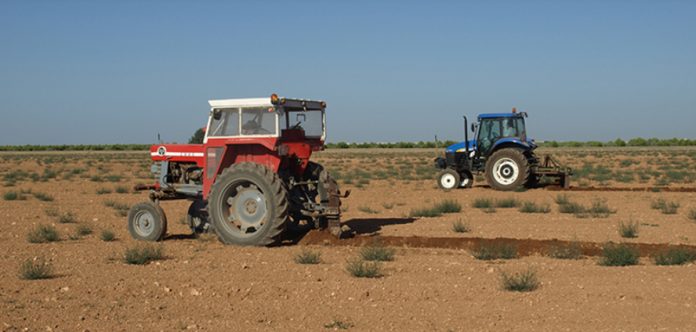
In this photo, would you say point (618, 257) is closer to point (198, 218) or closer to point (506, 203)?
point (198, 218)

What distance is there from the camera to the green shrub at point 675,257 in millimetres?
10273

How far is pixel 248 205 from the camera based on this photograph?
1211 centimetres

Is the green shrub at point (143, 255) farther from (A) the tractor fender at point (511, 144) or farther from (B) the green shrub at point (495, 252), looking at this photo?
(A) the tractor fender at point (511, 144)

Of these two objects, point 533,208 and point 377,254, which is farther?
point 533,208

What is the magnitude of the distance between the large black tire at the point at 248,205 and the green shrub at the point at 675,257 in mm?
5364

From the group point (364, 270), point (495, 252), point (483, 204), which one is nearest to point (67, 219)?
point (364, 270)

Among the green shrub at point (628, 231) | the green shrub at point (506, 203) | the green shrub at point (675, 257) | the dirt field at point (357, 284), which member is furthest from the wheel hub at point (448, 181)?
the green shrub at point (675, 257)

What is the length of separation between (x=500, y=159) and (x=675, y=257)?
13985mm

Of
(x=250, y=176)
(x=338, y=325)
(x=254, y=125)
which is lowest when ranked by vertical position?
(x=338, y=325)

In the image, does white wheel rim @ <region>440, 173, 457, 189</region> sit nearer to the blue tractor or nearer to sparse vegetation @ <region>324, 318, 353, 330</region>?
the blue tractor

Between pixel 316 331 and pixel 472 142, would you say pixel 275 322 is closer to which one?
pixel 316 331

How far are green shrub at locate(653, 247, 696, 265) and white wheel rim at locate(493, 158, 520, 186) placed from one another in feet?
43.6

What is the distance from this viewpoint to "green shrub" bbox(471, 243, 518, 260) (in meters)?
11.0

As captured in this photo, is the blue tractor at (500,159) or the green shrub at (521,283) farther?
the blue tractor at (500,159)
